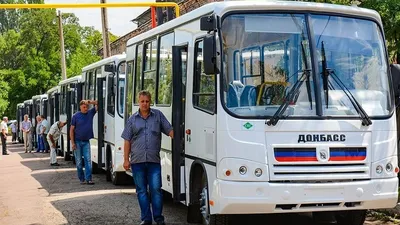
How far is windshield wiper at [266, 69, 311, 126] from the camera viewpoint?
8.60 m

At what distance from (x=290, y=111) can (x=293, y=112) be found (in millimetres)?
39

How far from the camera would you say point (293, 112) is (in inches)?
344

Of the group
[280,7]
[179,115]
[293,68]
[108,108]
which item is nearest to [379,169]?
[293,68]

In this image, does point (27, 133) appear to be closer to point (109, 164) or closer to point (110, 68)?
point (109, 164)

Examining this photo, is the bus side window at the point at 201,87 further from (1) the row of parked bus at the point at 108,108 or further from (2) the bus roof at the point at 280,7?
(1) the row of parked bus at the point at 108,108

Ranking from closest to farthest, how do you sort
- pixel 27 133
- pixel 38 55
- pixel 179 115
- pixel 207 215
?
1. pixel 207 215
2. pixel 179 115
3. pixel 27 133
4. pixel 38 55

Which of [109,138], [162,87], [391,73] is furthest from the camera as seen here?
[109,138]

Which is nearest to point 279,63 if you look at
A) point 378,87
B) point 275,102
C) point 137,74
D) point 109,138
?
point 275,102

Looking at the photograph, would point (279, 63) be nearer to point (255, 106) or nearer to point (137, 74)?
point (255, 106)

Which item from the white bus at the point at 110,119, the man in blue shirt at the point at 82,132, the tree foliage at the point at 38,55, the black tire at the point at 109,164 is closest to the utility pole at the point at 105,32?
the white bus at the point at 110,119

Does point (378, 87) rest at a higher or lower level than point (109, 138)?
higher

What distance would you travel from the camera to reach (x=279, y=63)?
8914mm

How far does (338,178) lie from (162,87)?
3.56 m

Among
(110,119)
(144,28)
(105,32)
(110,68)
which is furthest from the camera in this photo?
(144,28)
